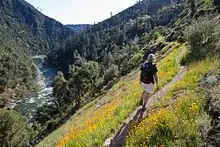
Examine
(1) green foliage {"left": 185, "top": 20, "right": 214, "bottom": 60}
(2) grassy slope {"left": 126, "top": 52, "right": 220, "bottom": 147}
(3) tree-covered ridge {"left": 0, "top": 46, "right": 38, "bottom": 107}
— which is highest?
(1) green foliage {"left": 185, "top": 20, "right": 214, "bottom": 60}

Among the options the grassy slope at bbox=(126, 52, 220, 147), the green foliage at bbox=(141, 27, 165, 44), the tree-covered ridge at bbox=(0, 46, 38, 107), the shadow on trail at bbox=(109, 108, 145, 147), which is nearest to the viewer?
the grassy slope at bbox=(126, 52, 220, 147)

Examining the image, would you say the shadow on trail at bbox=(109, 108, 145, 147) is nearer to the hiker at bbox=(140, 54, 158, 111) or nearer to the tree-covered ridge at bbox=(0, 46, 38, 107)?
the hiker at bbox=(140, 54, 158, 111)

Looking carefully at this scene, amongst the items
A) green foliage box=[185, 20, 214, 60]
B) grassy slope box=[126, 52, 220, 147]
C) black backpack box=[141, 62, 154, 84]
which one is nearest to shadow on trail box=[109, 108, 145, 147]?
grassy slope box=[126, 52, 220, 147]

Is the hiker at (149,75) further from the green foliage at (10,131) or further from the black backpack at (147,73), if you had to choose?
the green foliage at (10,131)

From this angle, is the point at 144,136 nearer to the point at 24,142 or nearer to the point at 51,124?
the point at 24,142

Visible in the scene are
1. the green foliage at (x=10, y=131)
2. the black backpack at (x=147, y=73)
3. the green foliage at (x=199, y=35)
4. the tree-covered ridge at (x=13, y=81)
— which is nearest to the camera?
the black backpack at (x=147, y=73)

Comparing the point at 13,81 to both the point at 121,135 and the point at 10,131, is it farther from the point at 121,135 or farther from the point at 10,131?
the point at 121,135

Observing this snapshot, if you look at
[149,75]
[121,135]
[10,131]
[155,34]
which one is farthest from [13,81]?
[121,135]

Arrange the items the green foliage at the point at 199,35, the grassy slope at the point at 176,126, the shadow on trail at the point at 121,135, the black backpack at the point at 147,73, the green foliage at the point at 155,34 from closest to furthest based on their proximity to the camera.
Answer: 1. the grassy slope at the point at 176,126
2. the shadow on trail at the point at 121,135
3. the black backpack at the point at 147,73
4. the green foliage at the point at 199,35
5. the green foliage at the point at 155,34

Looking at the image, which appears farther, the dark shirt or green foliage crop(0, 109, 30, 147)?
green foliage crop(0, 109, 30, 147)

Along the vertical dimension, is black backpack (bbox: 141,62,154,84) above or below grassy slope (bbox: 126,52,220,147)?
above

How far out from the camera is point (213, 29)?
28.0 meters

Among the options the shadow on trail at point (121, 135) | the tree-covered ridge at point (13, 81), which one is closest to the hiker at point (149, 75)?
the shadow on trail at point (121, 135)

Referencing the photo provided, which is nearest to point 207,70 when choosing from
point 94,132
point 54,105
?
point 94,132
